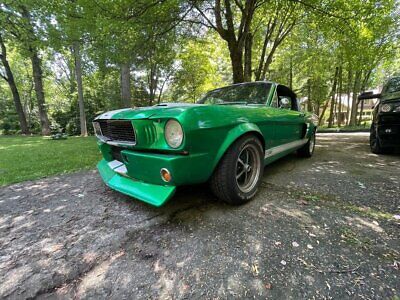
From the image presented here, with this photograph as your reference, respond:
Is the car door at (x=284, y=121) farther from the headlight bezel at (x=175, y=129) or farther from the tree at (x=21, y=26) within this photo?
the tree at (x=21, y=26)

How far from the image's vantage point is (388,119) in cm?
382

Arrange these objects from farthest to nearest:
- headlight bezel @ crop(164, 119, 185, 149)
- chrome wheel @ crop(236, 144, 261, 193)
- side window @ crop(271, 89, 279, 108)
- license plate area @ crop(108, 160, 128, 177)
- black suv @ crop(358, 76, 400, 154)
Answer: black suv @ crop(358, 76, 400, 154), side window @ crop(271, 89, 279, 108), chrome wheel @ crop(236, 144, 261, 193), license plate area @ crop(108, 160, 128, 177), headlight bezel @ crop(164, 119, 185, 149)

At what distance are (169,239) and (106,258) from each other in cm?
46

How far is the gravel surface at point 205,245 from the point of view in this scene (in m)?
1.16

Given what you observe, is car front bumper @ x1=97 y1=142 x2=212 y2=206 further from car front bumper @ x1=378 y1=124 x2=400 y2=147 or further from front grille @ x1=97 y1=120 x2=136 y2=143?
car front bumper @ x1=378 y1=124 x2=400 y2=147

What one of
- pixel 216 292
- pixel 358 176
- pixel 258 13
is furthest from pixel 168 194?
pixel 258 13

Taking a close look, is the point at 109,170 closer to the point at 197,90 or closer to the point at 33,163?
the point at 33,163

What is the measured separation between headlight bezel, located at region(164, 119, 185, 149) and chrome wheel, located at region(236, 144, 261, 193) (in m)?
0.87

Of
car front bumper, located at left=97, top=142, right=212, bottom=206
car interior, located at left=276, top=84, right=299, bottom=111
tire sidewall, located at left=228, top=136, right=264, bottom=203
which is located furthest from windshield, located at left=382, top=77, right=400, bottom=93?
car front bumper, located at left=97, top=142, right=212, bottom=206

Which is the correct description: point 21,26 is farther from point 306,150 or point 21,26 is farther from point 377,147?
point 377,147

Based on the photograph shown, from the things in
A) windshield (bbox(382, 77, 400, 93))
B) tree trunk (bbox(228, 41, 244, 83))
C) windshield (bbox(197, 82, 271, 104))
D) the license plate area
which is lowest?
the license plate area

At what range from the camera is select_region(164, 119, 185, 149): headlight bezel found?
160 cm

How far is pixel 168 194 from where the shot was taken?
1.68 m

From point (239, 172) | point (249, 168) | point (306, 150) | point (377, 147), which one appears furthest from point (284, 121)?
point (377, 147)
